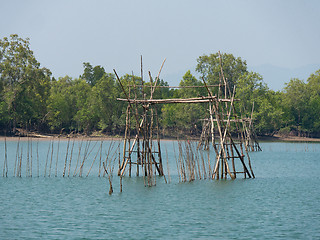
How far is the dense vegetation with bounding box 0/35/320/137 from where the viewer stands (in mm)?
58281

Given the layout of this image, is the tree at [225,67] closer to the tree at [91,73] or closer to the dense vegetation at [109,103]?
the dense vegetation at [109,103]

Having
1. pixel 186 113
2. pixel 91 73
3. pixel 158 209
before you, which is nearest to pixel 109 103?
pixel 186 113

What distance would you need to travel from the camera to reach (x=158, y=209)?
46.2 ft

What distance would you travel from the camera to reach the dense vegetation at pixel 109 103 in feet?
191

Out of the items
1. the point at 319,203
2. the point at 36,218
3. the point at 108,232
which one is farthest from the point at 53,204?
the point at 319,203

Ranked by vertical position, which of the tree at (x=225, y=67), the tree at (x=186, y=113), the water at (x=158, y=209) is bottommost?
the water at (x=158, y=209)

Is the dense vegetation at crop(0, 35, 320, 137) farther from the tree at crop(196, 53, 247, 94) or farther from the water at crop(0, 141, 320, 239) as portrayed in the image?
the water at crop(0, 141, 320, 239)

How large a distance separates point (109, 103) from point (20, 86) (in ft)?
44.3

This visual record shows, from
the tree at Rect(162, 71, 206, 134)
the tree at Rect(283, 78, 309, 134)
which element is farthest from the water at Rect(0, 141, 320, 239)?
the tree at Rect(283, 78, 309, 134)

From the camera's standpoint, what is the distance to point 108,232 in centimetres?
1130

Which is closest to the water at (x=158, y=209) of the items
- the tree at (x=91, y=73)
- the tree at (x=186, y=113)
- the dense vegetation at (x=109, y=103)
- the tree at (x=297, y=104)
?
the dense vegetation at (x=109, y=103)

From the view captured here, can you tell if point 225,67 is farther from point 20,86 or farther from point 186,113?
point 20,86

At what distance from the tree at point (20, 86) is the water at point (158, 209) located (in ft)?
121

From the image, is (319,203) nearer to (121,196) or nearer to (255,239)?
(255,239)
